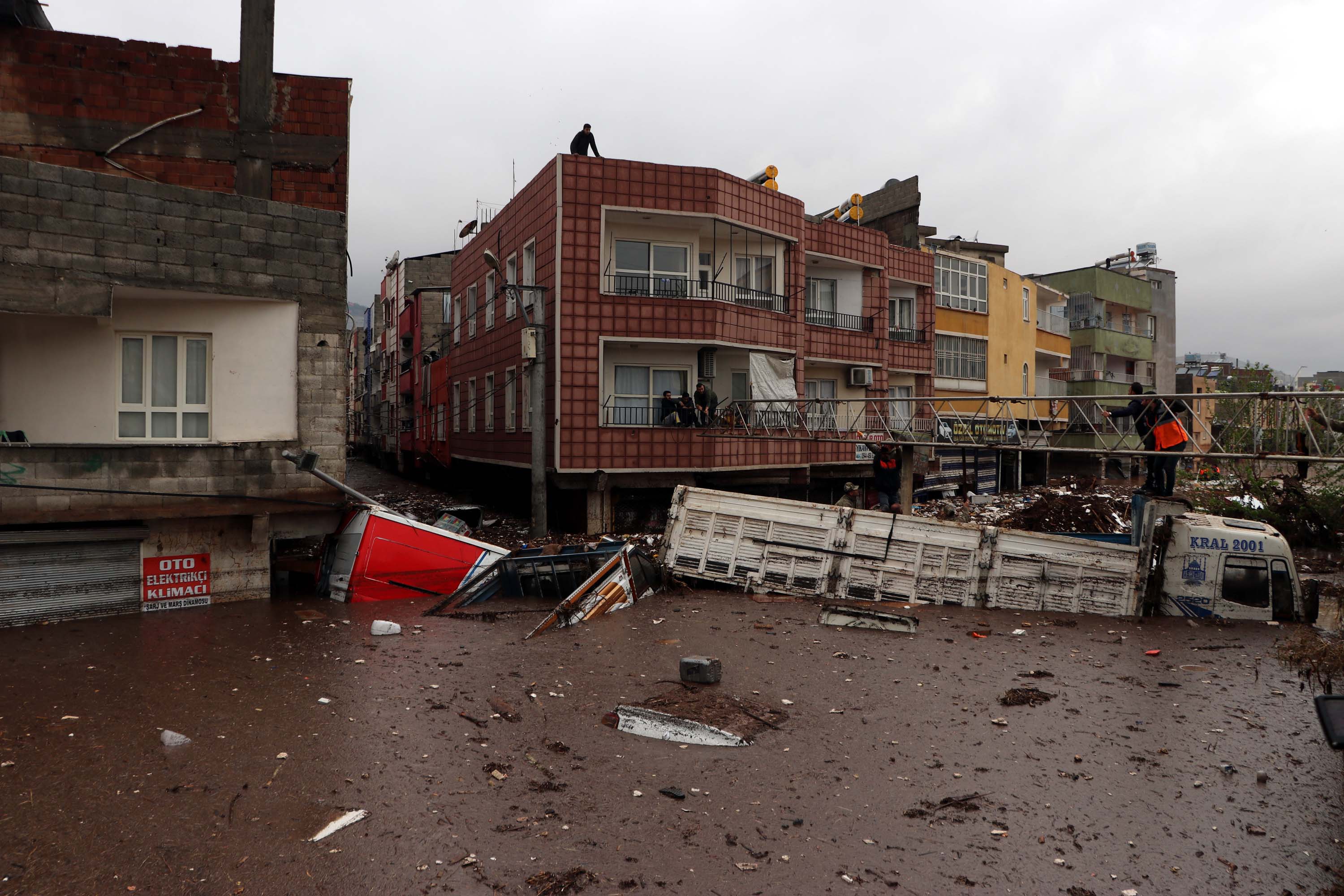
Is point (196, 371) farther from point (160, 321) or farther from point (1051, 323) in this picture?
point (1051, 323)

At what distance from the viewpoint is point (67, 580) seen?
10703 mm

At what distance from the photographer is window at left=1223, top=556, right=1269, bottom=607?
12.2m

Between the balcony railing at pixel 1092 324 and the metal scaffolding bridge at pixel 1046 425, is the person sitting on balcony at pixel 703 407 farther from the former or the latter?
the balcony railing at pixel 1092 324

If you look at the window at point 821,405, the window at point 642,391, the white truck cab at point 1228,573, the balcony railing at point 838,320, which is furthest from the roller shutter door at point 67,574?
the balcony railing at point 838,320

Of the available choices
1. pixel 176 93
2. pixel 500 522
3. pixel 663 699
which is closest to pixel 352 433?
pixel 500 522

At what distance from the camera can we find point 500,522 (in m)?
20.3

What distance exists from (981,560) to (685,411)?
7.82 meters

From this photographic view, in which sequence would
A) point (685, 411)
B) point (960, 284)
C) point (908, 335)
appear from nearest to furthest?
point (685, 411), point (908, 335), point (960, 284)

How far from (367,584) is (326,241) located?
5399mm

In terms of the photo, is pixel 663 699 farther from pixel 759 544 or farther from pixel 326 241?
pixel 326 241

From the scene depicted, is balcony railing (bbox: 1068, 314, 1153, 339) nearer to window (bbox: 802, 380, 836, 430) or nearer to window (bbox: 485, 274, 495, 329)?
window (bbox: 802, 380, 836, 430)

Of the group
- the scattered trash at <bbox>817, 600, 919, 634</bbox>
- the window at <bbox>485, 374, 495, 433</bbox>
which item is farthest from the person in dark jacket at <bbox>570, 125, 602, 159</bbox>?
the scattered trash at <bbox>817, 600, 919, 634</bbox>

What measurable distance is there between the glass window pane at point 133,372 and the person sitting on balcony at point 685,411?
34.5ft

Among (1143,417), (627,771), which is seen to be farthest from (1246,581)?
(627,771)
